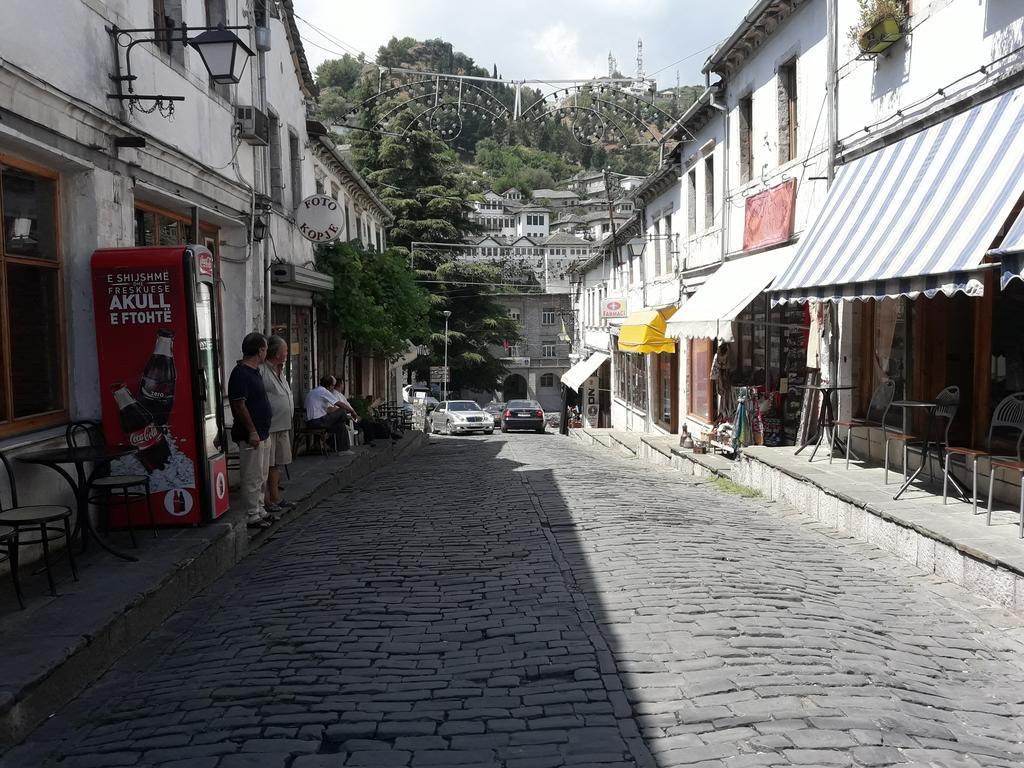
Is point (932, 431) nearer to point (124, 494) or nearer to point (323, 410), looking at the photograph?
point (124, 494)

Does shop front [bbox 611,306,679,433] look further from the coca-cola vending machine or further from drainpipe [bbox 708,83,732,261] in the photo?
the coca-cola vending machine

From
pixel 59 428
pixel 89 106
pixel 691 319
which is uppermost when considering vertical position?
pixel 89 106

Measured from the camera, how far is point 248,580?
24.5 ft

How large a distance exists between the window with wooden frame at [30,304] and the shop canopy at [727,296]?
832cm

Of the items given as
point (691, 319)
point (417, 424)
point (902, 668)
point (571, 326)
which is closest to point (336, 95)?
point (571, 326)

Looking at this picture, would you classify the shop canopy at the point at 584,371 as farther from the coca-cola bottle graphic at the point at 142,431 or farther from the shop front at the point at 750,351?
the coca-cola bottle graphic at the point at 142,431

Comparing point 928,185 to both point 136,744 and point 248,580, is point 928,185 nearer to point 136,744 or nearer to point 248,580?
point 248,580

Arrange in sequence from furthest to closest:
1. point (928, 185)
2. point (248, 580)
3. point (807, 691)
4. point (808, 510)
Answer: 1. point (808, 510)
2. point (928, 185)
3. point (248, 580)
4. point (807, 691)

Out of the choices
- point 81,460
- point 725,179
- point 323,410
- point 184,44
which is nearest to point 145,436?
point 81,460

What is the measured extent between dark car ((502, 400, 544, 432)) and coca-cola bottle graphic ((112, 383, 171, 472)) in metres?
33.7

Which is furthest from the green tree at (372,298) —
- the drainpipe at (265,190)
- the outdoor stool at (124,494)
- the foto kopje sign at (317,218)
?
the outdoor stool at (124,494)

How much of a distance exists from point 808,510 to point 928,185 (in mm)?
3653

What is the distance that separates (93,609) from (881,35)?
9583 mm

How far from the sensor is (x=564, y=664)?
5059 millimetres
